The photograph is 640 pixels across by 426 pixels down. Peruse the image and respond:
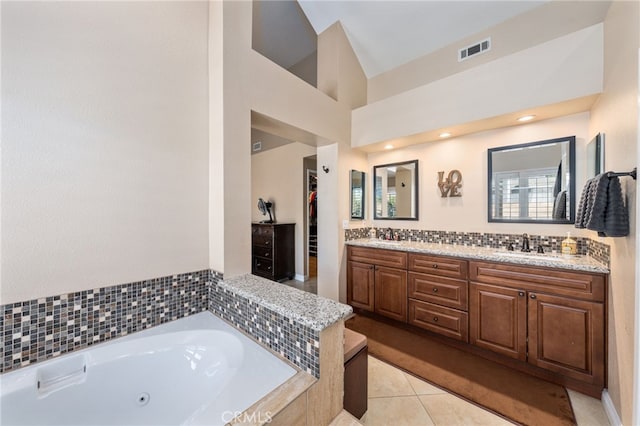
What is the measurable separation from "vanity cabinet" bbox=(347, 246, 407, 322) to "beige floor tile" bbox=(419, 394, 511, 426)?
0.94 m

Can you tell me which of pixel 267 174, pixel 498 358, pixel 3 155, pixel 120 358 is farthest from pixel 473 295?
pixel 267 174

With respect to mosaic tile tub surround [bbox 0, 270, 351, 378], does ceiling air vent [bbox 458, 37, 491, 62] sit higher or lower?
higher

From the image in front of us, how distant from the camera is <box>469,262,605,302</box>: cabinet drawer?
1690 millimetres

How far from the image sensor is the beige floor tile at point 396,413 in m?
1.54

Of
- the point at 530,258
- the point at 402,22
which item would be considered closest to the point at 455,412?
the point at 530,258

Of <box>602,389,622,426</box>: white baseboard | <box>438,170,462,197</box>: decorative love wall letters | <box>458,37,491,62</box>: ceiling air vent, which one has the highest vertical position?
<box>458,37,491,62</box>: ceiling air vent

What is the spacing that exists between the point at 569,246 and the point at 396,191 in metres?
1.79

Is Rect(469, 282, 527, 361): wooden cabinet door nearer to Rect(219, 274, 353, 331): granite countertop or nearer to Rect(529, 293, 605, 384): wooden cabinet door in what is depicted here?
Rect(529, 293, 605, 384): wooden cabinet door

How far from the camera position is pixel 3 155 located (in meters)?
1.17

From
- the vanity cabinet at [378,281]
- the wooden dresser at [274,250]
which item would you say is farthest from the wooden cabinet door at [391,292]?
the wooden dresser at [274,250]

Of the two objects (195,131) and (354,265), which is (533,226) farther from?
(195,131)

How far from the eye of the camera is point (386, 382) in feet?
6.22

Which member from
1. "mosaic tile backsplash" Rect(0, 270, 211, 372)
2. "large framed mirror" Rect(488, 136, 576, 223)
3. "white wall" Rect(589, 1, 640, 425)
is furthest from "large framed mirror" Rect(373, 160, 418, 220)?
"mosaic tile backsplash" Rect(0, 270, 211, 372)

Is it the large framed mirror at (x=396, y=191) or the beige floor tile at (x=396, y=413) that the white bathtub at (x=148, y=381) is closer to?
the beige floor tile at (x=396, y=413)
